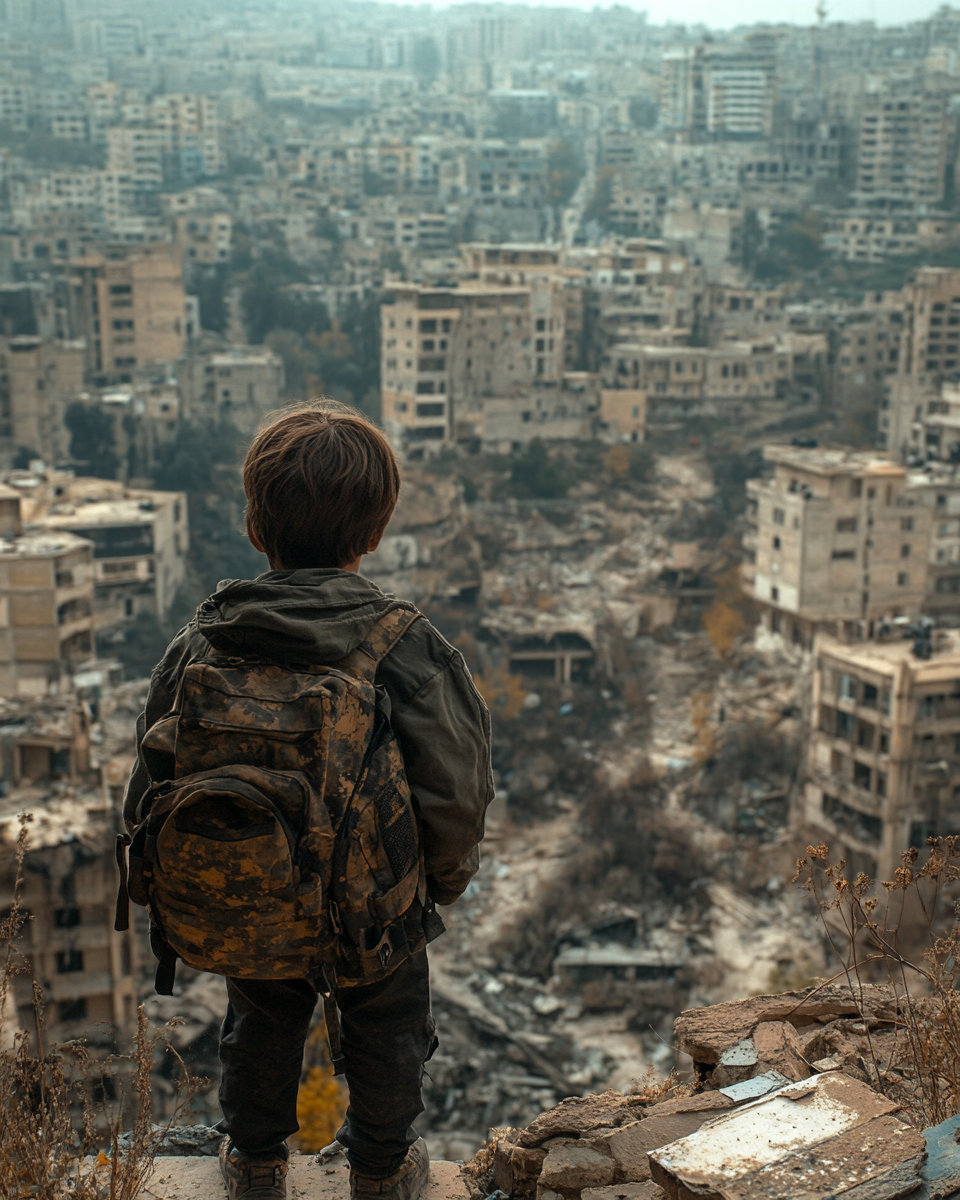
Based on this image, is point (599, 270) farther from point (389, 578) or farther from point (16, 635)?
point (16, 635)

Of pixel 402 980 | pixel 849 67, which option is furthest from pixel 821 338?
pixel 849 67

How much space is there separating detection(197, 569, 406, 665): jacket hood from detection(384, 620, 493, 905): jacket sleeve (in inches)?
3.2

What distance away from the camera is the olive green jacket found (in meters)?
2.04

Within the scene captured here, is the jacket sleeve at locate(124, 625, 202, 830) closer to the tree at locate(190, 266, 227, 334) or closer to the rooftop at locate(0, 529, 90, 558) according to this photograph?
the rooftop at locate(0, 529, 90, 558)

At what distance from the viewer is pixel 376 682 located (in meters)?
2.09

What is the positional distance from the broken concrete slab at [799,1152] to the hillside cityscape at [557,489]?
79 centimetres

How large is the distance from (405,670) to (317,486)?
295 millimetres

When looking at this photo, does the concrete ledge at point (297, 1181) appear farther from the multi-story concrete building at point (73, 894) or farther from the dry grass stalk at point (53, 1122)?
the multi-story concrete building at point (73, 894)

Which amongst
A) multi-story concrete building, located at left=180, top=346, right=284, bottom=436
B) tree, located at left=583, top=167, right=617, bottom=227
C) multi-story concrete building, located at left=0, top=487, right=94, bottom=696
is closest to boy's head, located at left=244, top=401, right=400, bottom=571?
multi-story concrete building, located at left=0, top=487, right=94, bottom=696

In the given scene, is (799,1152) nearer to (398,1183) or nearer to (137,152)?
(398,1183)

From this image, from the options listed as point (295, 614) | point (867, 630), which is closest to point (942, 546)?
point (867, 630)

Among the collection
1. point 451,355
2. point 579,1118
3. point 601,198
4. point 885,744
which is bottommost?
point 885,744

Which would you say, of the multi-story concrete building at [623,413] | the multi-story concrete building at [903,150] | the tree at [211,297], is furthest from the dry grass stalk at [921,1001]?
the multi-story concrete building at [903,150]

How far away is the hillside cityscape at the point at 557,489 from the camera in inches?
596
